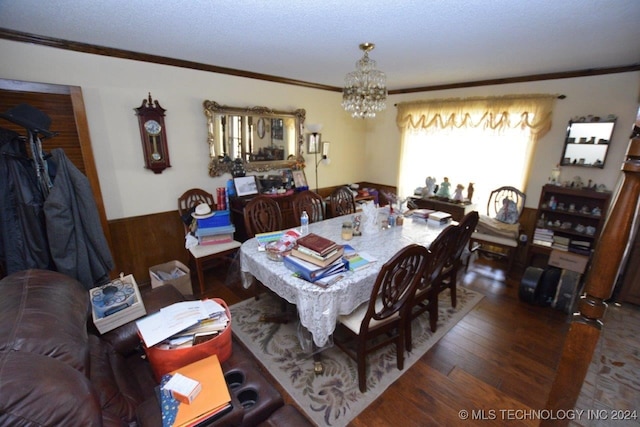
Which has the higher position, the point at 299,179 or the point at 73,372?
the point at 299,179

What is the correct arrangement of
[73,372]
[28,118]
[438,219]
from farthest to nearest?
[438,219] < [28,118] < [73,372]

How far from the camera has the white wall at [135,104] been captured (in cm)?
220

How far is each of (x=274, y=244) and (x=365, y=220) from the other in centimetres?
89

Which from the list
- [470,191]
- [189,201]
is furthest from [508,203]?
[189,201]

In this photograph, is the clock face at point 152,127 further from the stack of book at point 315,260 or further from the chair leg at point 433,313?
the chair leg at point 433,313

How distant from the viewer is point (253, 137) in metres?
3.43

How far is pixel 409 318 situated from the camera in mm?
1933

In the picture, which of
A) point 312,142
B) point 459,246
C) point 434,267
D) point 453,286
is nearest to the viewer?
point 434,267

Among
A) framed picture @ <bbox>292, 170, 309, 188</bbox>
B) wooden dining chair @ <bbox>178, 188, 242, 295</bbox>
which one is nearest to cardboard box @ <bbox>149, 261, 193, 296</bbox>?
wooden dining chair @ <bbox>178, 188, 242, 295</bbox>

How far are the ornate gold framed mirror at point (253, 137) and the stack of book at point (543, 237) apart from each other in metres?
3.00

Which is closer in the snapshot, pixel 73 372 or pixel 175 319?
pixel 73 372

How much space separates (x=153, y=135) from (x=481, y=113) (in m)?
3.90

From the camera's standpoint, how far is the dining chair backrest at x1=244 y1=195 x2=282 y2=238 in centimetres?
245

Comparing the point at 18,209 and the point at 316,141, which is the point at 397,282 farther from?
the point at 316,141
